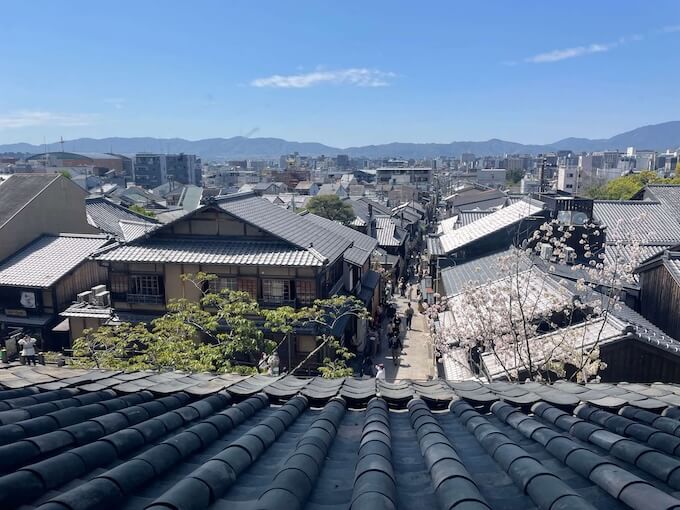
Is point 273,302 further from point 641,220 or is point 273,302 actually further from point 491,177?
point 491,177

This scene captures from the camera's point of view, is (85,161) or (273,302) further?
(85,161)

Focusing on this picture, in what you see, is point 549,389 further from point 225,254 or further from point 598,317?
point 225,254

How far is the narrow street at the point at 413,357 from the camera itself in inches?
842

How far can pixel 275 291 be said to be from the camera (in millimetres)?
19281

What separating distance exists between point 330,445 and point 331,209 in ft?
133

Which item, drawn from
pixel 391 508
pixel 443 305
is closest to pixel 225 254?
pixel 443 305

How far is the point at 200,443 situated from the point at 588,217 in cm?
2495

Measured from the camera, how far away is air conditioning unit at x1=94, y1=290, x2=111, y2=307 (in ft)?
70.5

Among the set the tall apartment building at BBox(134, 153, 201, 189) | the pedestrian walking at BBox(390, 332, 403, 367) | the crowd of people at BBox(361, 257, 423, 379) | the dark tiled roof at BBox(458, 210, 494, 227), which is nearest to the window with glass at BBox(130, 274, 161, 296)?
the crowd of people at BBox(361, 257, 423, 379)

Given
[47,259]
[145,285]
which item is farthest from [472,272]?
[47,259]

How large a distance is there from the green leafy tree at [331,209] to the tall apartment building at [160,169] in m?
85.1

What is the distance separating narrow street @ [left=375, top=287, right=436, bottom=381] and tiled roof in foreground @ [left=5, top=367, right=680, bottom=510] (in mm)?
14438

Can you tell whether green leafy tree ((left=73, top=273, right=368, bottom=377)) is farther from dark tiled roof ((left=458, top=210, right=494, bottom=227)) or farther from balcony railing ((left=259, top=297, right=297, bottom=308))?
dark tiled roof ((left=458, top=210, right=494, bottom=227))

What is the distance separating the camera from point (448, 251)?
26719 millimetres
